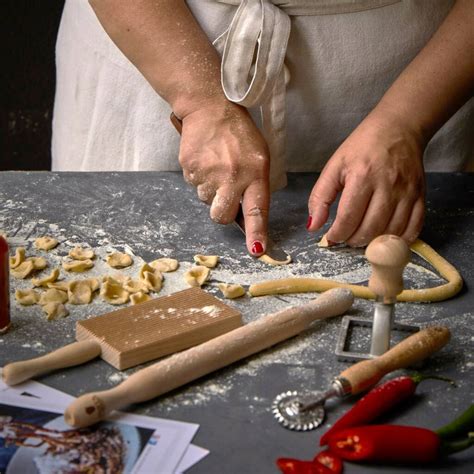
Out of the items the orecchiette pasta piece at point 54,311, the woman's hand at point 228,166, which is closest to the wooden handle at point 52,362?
the orecchiette pasta piece at point 54,311

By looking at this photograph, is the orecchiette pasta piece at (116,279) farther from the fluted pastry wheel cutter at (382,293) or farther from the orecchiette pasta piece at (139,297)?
the fluted pastry wheel cutter at (382,293)

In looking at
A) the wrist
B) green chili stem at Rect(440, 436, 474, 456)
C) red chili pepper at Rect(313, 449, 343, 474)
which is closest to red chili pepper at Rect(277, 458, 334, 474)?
red chili pepper at Rect(313, 449, 343, 474)

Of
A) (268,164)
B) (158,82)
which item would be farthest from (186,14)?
(268,164)

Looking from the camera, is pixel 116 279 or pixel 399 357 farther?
pixel 116 279

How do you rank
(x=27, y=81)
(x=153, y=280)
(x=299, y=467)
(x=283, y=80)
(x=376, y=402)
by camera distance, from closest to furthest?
(x=299, y=467) → (x=376, y=402) → (x=153, y=280) → (x=283, y=80) → (x=27, y=81)

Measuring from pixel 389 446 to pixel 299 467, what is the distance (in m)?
0.11

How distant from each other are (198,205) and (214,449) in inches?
29.9

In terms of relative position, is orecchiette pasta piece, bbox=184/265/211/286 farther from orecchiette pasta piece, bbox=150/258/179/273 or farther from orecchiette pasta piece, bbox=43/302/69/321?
orecchiette pasta piece, bbox=43/302/69/321

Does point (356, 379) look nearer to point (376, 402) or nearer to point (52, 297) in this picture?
point (376, 402)

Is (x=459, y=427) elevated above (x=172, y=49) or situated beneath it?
situated beneath

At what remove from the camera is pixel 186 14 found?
171cm

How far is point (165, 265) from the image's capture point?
148cm

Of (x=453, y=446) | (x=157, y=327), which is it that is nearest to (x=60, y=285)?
(x=157, y=327)

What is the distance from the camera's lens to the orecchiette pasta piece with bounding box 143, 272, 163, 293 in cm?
142
